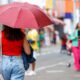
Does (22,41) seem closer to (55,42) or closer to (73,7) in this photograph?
(55,42)

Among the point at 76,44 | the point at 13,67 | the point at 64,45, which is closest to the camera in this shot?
the point at 13,67

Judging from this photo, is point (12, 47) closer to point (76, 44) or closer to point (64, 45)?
point (76, 44)

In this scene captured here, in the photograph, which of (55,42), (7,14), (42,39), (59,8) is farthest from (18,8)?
(59,8)

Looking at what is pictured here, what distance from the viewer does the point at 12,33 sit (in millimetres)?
7715

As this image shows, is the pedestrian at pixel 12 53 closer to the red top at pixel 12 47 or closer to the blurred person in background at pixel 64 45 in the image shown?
the red top at pixel 12 47

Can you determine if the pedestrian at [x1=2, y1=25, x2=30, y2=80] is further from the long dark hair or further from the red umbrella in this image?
the red umbrella

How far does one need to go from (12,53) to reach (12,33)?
12.1 inches

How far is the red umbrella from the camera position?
7.68 metres

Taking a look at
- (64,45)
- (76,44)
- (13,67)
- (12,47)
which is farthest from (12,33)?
(64,45)

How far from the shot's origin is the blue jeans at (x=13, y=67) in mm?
7664

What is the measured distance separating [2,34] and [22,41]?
336 millimetres

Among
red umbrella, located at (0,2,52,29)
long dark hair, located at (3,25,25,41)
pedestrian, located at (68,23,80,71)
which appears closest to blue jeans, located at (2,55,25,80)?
long dark hair, located at (3,25,25,41)

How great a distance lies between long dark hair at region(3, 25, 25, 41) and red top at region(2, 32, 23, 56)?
62 millimetres

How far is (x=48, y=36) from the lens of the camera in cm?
4578
